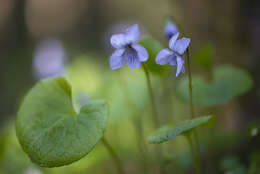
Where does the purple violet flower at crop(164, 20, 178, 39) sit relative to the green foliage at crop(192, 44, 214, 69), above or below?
above

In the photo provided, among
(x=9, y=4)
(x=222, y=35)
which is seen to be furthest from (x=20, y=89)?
(x=222, y=35)

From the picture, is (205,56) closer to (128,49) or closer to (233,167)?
(128,49)

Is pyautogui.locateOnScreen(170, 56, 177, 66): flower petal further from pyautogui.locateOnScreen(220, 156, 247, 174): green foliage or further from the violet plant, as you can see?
pyautogui.locateOnScreen(220, 156, 247, 174): green foliage

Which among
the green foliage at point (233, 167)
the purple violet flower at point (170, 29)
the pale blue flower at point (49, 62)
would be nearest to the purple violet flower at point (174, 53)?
the purple violet flower at point (170, 29)

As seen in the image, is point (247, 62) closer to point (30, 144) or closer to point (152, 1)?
point (30, 144)

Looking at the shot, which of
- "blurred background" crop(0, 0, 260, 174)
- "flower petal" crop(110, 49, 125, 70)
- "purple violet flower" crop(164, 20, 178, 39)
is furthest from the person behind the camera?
"blurred background" crop(0, 0, 260, 174)

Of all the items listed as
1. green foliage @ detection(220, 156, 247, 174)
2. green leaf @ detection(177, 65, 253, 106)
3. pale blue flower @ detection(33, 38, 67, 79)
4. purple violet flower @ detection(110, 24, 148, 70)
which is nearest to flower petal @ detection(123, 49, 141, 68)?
purple violet flower @ detection(110, 24, 148, 70)
